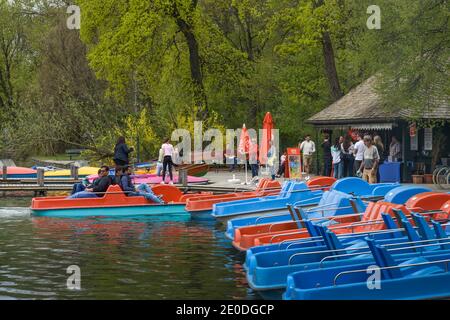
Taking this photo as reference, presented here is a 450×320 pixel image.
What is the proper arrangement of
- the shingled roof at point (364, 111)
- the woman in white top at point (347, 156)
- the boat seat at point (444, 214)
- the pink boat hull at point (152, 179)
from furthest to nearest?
the pink boat hull at point (152, 179) < the woman in white top at point (347, 156) < the shingled roof at point (364, 111) < the boat seat at point (444, 214)

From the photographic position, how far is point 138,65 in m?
48.3

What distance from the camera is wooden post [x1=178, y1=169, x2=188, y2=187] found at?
36.3 meters

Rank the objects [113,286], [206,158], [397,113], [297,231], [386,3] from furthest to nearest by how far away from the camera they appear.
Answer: [206,158] < [397,113] < [386,3] < [297,231] < [113,286]

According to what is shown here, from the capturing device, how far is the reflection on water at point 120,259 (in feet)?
48.7

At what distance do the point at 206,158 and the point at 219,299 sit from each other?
108 ft

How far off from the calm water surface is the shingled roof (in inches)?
511

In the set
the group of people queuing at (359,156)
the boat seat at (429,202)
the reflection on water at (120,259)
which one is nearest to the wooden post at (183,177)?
the group of people queuing at (359,156)

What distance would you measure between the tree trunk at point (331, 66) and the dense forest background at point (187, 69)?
0.16 ft

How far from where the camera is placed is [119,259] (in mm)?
18500
